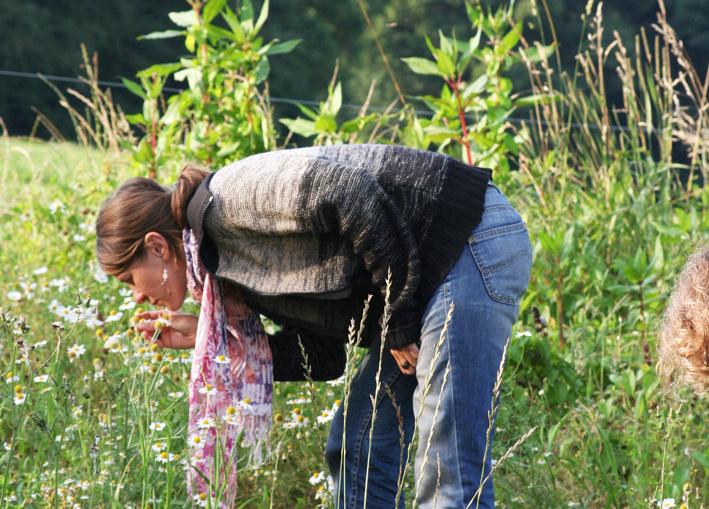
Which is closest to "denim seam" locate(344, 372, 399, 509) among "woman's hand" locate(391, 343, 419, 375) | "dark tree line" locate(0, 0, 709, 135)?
"woman's hand" locate(391, 343, 419, 375)

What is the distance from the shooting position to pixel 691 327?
1454mm

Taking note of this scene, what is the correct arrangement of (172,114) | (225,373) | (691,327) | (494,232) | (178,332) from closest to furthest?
(691,327)
(494,232)
(225,373)
(178,332)
(172,114)

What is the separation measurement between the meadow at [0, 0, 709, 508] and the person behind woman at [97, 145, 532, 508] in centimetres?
21

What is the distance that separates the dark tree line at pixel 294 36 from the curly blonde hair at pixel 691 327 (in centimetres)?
1601

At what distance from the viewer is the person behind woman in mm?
1584

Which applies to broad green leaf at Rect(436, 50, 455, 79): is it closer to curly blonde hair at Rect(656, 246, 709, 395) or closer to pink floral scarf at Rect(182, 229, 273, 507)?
pink floral scarf at Rect(182, 229, 273, 507)

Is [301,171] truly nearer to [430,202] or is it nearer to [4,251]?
[430,202]

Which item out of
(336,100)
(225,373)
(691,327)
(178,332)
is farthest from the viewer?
(336,100)

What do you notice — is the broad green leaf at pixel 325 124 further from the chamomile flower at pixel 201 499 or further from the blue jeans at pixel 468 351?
the chamomile flower at pixel 201 499

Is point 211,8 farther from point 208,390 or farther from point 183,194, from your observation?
point 208,390

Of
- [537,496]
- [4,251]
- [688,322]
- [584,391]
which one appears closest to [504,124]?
[584,391]

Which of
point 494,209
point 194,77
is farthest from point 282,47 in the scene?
point 494,209

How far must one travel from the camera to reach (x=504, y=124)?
334 cm

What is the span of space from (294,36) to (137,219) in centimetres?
2301
